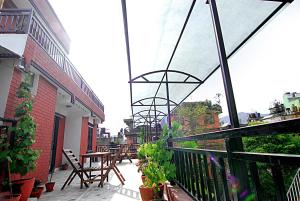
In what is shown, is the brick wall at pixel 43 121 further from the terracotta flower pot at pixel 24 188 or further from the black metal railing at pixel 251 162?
the black metal railing at pixel 251 162

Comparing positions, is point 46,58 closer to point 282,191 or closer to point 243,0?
point 243,0

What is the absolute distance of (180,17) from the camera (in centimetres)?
241

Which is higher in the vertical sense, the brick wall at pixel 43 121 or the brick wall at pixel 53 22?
the brick wall at pixel 53 22

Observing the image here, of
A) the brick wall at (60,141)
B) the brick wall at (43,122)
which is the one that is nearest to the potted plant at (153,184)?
the brick wall at (43,122)

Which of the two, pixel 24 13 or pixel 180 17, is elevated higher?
pixel 24 13

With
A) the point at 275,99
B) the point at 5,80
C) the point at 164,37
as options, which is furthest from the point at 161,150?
the point at 275,99

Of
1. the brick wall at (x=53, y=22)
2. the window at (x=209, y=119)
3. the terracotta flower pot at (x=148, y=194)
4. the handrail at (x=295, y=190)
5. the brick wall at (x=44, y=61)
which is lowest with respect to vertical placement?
the handrail at (x=295, y=190)

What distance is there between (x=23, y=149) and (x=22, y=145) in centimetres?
7

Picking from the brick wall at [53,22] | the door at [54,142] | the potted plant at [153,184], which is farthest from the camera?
the door at [54,142]

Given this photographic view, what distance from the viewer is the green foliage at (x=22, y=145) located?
2.96 meters

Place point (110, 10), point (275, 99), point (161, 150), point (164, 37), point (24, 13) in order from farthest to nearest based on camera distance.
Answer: point (275, 99)
point (24, 13)
point (161, 150)
point (164, 37)
point (110, 10)

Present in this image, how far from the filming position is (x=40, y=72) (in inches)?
181

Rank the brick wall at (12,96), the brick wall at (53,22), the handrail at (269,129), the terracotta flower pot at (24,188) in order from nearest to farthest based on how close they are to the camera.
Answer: the handrail at (269,129) < the terracotta flower pot at (24,188) < the brick wall at (12,96) < the brick wall at (53,22)

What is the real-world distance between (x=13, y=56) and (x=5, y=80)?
0.51 metres
